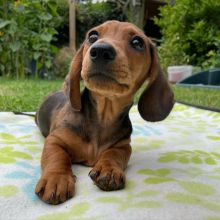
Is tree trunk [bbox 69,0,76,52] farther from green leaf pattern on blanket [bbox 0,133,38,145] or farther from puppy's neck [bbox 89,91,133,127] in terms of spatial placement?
puppy's neck [bbox 89,91,133,127]

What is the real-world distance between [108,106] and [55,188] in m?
0.79

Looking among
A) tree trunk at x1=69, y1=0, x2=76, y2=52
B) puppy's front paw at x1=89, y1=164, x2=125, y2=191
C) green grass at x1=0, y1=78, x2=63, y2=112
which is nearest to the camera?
puppy's front paw at x1=89, y1=164, x2=125, y2=191

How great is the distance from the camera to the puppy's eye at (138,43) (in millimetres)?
2320

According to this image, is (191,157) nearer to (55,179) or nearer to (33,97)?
(55,179)

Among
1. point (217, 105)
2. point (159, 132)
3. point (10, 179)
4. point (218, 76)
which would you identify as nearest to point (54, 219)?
point (10, 179)

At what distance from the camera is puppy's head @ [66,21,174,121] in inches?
Result: 79.1

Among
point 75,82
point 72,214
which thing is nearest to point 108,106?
point 75,82

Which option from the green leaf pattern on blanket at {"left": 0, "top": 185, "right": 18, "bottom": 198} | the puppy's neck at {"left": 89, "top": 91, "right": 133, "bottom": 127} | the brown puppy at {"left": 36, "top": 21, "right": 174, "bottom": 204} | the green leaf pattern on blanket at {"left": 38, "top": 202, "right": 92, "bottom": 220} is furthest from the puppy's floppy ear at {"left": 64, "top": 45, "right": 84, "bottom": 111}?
the green leaf pattern on blanket at {"left": 38, "top": 202, "right": 92, "bottom": 220}

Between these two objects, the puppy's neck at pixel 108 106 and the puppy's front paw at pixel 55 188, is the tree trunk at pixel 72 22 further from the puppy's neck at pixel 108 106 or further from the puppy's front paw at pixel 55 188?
the puppy's front paw at pixel 55 188

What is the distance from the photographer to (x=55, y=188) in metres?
1.81

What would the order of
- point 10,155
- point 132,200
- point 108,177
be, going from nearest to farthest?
point 132,200 → point 108,177 → point 10,155

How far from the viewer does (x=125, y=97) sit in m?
2.43

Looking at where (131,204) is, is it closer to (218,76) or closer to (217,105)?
(217,105)

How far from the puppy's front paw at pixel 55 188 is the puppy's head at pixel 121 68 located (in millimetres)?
506
